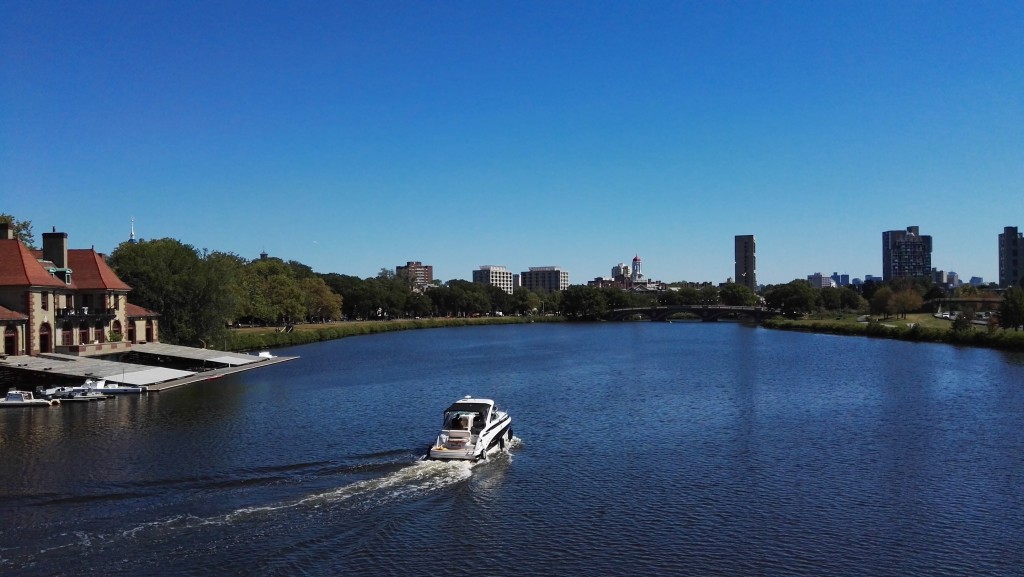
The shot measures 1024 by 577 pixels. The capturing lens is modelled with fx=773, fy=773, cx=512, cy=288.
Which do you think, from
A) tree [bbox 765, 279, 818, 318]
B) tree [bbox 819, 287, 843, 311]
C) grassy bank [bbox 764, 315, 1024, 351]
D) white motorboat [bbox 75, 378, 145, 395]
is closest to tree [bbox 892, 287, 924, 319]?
grassy bank [bbox 764, 315, 1024, 351]

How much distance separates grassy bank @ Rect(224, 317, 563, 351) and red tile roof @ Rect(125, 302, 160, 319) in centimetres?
1129

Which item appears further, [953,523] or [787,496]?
[787,496]

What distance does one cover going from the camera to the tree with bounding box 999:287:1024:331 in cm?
8900

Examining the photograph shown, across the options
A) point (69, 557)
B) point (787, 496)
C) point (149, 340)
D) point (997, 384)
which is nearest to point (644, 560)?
point (787, 496)

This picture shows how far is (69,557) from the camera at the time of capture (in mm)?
19594

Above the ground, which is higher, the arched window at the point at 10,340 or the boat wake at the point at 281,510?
the arched window at the point at 10,340

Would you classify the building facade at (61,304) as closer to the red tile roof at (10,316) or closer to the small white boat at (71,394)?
the red tile roof at (10,316)

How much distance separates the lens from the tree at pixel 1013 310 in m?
89.0

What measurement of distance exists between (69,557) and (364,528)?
743 centimetres

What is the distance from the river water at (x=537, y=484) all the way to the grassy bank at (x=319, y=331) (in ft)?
130

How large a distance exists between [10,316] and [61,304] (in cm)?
774

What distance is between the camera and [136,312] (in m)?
70.6

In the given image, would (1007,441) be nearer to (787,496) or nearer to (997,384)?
(787,496)

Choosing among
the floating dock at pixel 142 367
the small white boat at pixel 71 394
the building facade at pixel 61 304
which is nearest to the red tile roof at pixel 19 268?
the building facade at pixel 61 304
